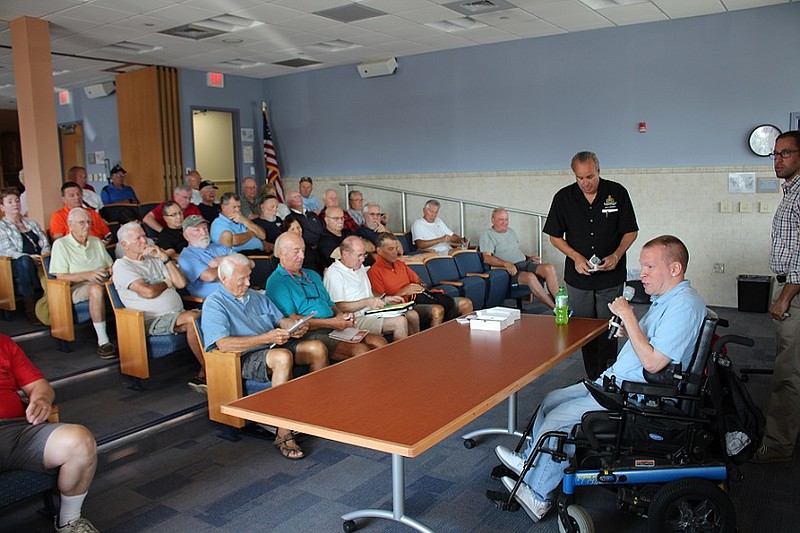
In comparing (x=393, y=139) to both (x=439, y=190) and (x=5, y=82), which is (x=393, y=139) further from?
(x=5, y=82)

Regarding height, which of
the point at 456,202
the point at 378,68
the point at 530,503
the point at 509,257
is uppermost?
the point at 378,68

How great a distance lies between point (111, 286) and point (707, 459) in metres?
4.10

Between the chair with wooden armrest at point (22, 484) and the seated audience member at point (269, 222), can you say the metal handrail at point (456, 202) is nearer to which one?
the seated audience member at point (269, 222)

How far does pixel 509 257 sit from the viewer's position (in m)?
7.80

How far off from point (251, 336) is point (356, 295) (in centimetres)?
133

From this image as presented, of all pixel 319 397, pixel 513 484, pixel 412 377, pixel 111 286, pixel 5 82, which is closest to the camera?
pixel 319 397

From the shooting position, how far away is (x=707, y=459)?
267 cm

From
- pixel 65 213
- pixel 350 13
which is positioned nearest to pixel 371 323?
pixel 65 213

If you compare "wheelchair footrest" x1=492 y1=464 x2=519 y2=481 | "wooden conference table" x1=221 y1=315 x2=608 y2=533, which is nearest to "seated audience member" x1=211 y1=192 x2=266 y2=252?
"wooden conference table" x1=221 y1=315 x2=608 y2=533

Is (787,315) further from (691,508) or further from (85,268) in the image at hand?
(85,268)

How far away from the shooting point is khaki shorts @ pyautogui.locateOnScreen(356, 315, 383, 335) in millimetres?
4945

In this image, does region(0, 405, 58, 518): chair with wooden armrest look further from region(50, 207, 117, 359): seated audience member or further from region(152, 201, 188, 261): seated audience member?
region(152, 201, 188, 261): seated audience member

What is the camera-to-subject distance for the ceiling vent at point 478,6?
23.2 feet

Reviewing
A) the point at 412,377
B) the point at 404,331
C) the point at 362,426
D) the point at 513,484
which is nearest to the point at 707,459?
the point at 513,484
